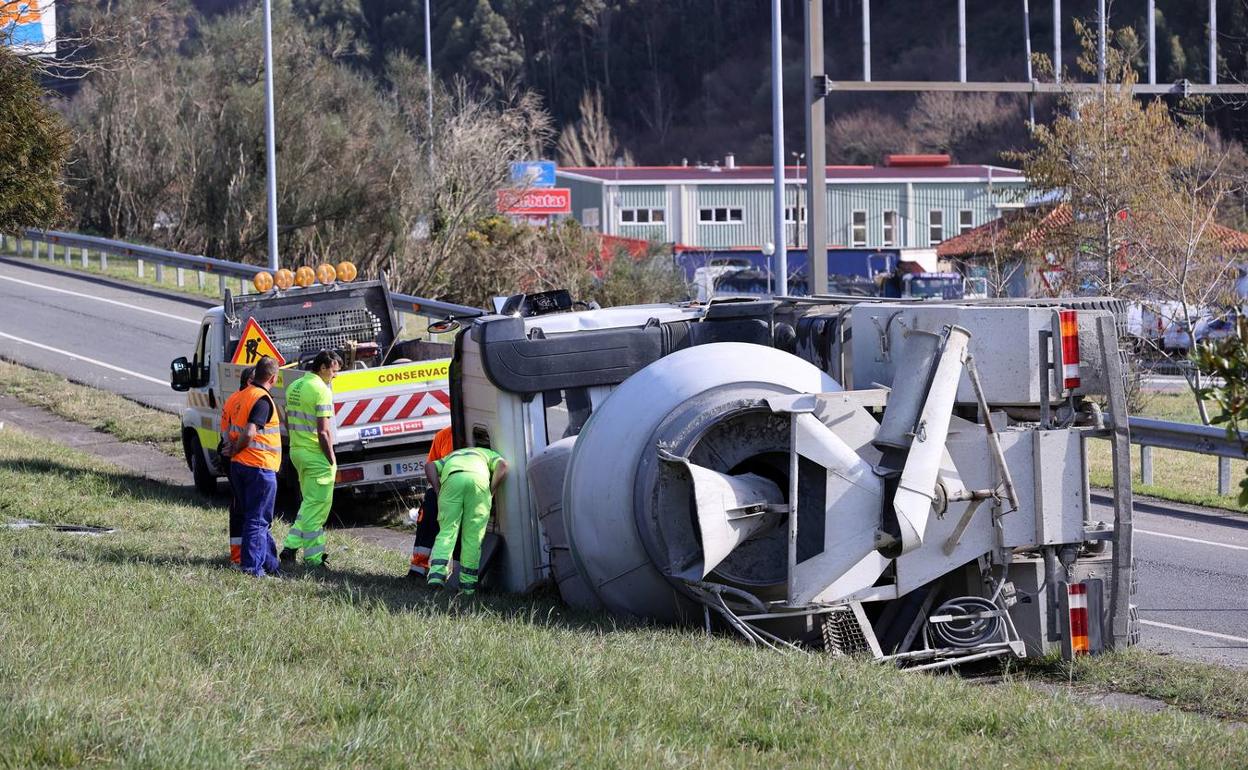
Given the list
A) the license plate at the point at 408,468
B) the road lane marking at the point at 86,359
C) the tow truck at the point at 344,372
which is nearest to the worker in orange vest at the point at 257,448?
the tow truck at the point at 344,372

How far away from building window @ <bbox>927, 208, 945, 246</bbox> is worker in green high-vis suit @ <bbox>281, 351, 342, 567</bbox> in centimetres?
5675

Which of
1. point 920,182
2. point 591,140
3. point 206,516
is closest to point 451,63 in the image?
point 591,140

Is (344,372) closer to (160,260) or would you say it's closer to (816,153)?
(816,153)

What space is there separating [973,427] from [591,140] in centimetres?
8071

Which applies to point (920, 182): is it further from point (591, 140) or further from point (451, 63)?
point (451, 63)

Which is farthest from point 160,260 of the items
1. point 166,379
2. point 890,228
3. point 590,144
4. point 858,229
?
point 590,144

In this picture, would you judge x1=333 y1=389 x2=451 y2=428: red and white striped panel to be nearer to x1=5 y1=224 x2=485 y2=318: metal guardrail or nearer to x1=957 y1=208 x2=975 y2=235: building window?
x1=5 y1=224 x2=485 y2=318: metal guardrail

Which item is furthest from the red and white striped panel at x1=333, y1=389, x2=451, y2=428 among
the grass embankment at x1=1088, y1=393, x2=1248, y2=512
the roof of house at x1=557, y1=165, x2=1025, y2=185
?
the roof of house at x1=557, y1=165, x2=1025, y2=185

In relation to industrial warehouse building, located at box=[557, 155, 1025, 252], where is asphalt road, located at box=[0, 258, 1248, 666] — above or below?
below

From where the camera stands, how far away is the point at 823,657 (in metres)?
7.12

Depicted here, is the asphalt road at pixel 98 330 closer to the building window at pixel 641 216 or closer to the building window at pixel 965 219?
the building window at pixel 641 216

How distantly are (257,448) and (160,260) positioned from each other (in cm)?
2385

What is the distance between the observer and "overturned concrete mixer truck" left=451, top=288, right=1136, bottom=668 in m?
7.29

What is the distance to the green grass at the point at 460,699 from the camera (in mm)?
5070
